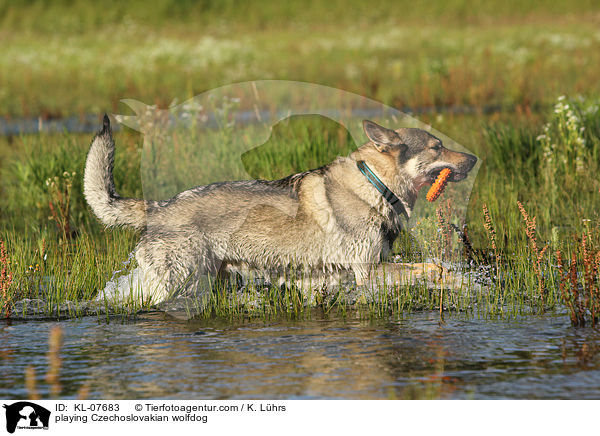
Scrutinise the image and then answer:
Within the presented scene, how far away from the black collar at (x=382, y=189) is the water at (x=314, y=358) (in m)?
1.10

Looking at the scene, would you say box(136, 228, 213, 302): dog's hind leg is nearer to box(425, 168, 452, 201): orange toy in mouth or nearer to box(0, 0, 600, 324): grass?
box(0, 0, 600, 324): grass

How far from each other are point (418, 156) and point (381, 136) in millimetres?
409

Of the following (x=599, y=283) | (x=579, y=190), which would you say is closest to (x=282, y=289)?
(x=599, y=283)

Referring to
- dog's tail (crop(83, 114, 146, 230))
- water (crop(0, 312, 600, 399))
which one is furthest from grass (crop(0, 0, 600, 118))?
water (crop(0, 312, 600, 399))

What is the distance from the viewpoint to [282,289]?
877cm

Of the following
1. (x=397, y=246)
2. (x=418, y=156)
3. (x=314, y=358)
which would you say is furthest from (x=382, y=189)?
(x=314, y=358)

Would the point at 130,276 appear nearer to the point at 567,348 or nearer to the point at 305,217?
the point at 305,217

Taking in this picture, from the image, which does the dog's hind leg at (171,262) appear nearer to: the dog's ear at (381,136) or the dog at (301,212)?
the dog at (301,212)

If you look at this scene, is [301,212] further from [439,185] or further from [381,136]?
[439,185]

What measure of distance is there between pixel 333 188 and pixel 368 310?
1.17 m
